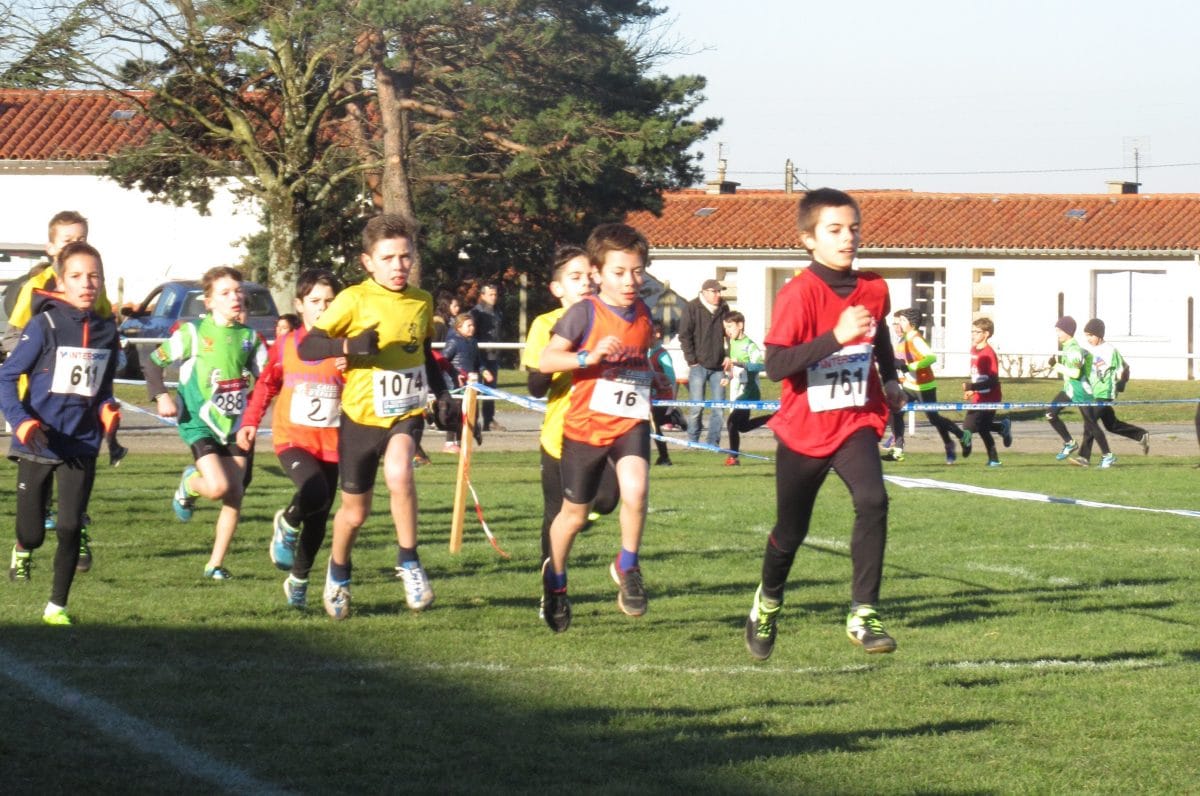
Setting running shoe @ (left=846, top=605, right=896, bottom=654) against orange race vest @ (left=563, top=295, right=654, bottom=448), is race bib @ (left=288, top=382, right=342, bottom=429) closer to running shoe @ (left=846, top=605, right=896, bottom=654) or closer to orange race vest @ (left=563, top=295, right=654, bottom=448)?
orange race vest @ (left=563, top=295, right=654, bottom=448)

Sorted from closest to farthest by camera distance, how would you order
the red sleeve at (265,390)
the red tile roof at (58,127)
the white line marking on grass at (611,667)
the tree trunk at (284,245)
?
the white line marking on grass at (611,667), the red sleeve at (265,390), the tree trunk at (284,245), the red tile roof at (58,127)

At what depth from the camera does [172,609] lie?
27.8 feet

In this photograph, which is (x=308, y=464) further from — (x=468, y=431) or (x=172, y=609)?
(x=468, y=431)

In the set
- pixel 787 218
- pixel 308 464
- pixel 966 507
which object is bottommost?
pixel 966 507

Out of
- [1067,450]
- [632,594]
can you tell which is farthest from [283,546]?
[1067,450]

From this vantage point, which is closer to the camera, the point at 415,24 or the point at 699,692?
the point at 699,692

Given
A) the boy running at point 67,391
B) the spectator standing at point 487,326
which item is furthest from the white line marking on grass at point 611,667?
the spectator standing at point 487,326

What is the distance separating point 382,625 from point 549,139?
81.6 ft

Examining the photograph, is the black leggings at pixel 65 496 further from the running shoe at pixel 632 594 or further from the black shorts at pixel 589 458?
Answer: the running shoe at pixel 632 594

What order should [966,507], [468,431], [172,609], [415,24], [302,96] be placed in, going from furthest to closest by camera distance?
[302,96] → [415,24] → [966,507] → [468,431] → [172,609]

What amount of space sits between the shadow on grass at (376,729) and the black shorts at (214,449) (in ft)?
7.80

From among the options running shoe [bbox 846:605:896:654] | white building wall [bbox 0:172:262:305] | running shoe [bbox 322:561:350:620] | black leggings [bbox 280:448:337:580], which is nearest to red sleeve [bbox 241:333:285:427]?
black leggings [bbox 280:448:337:580]

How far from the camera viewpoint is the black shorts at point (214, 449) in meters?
9.66

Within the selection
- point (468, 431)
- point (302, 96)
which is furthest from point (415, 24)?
point (468, 431)
